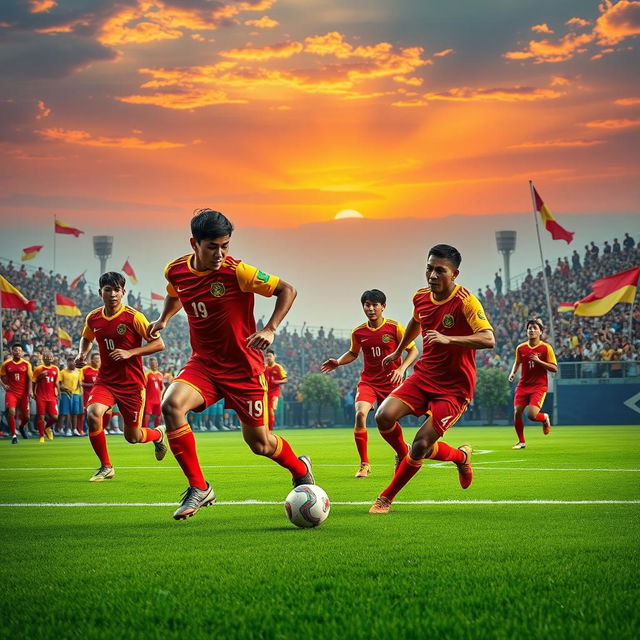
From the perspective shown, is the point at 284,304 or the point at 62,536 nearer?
the point at 62,536

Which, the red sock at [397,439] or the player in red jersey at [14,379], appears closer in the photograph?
the red sock at [397,439]

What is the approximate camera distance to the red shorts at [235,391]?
7941 mm

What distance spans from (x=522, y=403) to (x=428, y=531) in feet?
44.5

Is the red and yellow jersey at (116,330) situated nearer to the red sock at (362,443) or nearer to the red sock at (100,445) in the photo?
the red sock at (100,445)

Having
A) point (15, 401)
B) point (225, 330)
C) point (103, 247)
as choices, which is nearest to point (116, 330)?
point (225, 330)

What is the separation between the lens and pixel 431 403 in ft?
28.8

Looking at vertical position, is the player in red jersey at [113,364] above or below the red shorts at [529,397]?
above

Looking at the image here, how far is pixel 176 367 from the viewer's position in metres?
44.9

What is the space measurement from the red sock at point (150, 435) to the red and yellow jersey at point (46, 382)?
13313mm

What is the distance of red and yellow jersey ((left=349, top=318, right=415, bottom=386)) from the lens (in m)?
13.5

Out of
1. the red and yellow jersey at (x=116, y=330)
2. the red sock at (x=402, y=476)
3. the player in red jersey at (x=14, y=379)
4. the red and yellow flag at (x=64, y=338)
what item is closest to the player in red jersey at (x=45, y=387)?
the player in red jersey at (x=14, y=379)

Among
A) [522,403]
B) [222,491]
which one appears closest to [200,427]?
[522,403]

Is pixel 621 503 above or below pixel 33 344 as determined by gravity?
below

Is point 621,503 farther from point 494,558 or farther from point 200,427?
point 200,427
